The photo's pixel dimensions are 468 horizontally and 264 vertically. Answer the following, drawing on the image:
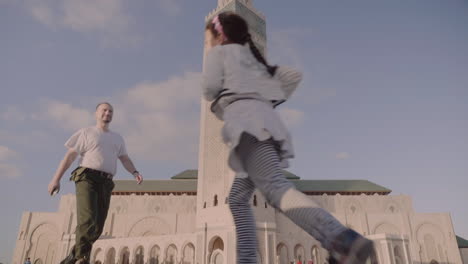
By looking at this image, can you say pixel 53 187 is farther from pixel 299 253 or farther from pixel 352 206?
pixel 352 206

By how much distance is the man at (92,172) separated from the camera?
8.38ft

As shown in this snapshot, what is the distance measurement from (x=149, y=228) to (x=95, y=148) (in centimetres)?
2728

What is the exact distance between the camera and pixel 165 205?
29.1 m

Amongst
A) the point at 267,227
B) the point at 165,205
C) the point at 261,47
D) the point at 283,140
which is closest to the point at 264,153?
the point at 283,140

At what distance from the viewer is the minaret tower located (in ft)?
57.2

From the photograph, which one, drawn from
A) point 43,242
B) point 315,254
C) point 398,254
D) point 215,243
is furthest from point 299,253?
point 43,242

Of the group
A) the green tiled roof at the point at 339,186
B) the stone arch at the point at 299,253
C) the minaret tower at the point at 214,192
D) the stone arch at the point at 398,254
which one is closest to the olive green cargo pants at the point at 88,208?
the minaret tower at the point at 214,192

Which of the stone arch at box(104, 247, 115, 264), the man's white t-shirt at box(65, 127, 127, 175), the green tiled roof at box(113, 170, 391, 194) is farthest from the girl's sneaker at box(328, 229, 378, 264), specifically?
the green tiled roof at box(113, 170, 391, 194)

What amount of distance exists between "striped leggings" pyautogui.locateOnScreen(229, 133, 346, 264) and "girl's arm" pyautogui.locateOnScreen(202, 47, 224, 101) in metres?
0.31

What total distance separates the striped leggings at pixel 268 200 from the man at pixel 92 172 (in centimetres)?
173

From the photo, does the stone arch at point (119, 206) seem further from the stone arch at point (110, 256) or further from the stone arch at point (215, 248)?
the stone arch at point (215, 248)

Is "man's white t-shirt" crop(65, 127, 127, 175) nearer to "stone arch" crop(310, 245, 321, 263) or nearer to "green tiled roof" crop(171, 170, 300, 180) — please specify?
"stone arch" crop(310, 245, 321, 263)

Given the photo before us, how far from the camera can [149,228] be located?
2788 cm

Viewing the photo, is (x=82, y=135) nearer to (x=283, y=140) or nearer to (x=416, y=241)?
(x=283, y=140)
